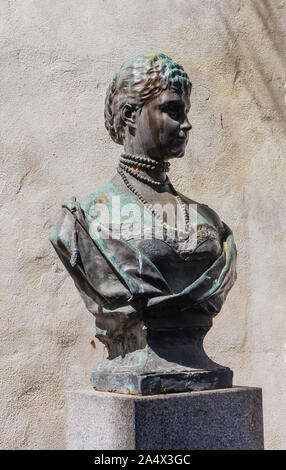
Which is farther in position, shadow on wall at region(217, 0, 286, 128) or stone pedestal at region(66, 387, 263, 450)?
shadow on wall at region(217, 0, 286, 128)

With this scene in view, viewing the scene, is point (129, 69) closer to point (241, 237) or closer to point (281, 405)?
point (241, 237)

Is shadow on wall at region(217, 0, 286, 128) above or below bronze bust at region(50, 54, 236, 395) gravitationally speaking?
above

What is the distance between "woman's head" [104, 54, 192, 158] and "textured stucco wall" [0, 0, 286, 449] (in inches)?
49.9

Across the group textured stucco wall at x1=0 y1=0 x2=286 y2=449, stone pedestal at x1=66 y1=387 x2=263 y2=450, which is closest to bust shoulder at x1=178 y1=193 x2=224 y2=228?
stone pedestal at x1=66 y1=387 x2=263 y2=450

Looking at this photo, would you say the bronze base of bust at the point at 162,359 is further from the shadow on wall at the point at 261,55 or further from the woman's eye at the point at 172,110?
the shadow on wall at the point at 261,55

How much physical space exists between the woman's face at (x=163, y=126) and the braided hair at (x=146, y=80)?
0.07 feet

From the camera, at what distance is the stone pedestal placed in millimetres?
2250

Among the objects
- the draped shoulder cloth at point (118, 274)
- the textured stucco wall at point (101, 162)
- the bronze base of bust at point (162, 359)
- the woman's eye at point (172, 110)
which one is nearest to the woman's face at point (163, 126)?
the woman's eye at point (172, 110)

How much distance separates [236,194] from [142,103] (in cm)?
162

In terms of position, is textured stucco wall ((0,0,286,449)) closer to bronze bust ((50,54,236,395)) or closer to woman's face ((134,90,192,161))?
bronze bust ((50,54,236,395))

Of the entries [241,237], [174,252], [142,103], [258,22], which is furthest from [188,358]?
[258,22]

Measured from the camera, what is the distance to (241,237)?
4016 mm

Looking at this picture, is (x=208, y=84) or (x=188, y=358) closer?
(x=188, y=358)

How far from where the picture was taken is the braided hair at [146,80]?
2484 millimetres
